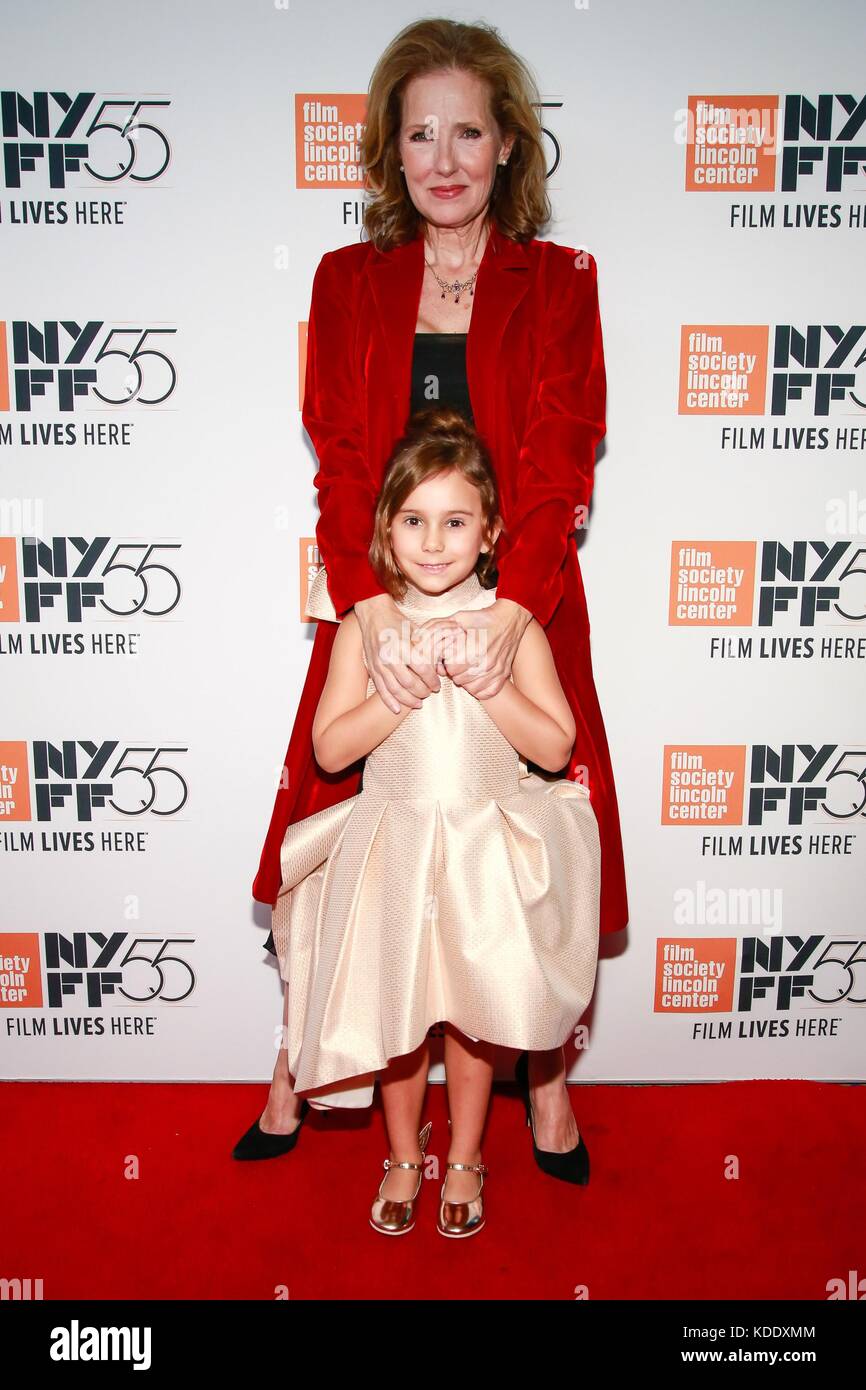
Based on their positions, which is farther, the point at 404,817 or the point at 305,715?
the point at 305,715

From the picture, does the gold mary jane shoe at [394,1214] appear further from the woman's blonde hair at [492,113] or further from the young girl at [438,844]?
the woman's blonde hair at [492,113]

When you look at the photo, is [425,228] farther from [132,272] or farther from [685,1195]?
[685,1195]

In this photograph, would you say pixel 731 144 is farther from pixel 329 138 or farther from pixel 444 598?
pixel 444 598

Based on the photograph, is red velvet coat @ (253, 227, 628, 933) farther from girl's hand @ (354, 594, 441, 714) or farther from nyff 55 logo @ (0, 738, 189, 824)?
nyff 55 logo @ (0, 738, 189, 824)

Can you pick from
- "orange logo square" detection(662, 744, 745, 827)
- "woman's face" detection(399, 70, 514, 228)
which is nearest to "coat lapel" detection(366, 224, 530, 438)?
"woman's face" detection(399, 70, 514, 228)

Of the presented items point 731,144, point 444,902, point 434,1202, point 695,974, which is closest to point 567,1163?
point 434,1202

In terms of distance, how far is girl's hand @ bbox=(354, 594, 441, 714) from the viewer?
1.87 metres

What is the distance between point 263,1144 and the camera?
7.86 feet

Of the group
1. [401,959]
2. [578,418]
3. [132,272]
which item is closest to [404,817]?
[401,959]

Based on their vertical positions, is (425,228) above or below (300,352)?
above

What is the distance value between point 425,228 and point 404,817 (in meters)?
1.25

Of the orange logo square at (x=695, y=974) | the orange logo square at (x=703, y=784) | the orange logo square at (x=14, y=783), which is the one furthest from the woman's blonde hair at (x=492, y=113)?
the orange logo square at (x=695, y=974)

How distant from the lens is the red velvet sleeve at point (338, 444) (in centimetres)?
198

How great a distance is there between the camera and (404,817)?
6.34 ft
